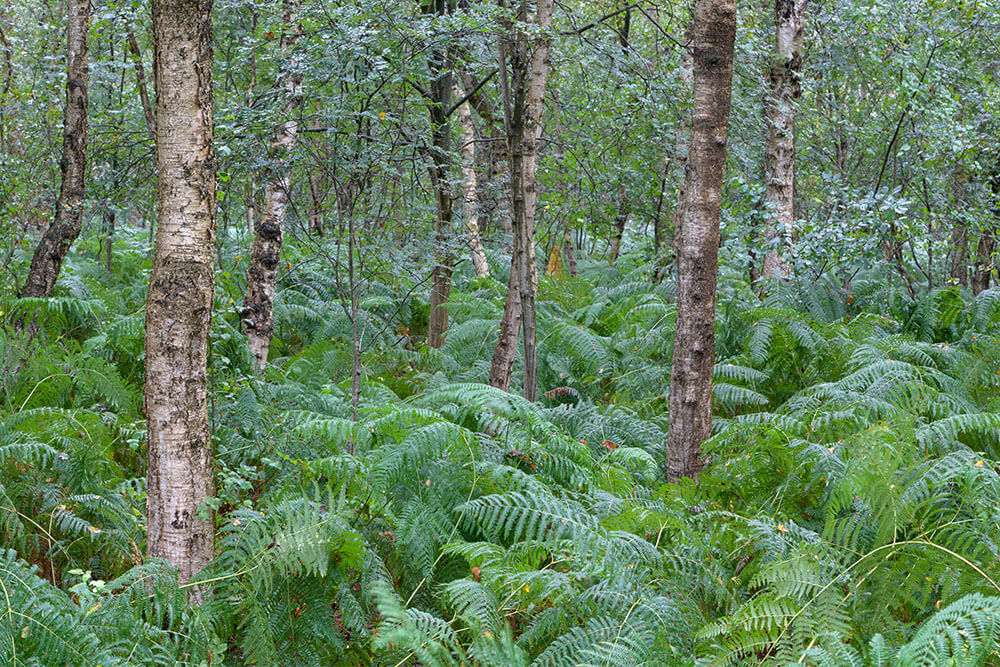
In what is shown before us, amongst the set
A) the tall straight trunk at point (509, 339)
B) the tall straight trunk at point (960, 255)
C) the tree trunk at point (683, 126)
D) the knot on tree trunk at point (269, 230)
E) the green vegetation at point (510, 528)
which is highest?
the tree trunk at point (683, 126)

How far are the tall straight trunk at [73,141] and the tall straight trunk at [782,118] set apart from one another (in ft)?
18.8

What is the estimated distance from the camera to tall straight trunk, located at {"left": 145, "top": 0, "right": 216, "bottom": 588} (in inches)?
107

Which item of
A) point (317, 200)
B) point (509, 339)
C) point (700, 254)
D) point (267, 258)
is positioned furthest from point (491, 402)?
point (267, 258)

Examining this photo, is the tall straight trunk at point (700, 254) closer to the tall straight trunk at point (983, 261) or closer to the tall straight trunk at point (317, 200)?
the tall straight trunk at point (317, 200)

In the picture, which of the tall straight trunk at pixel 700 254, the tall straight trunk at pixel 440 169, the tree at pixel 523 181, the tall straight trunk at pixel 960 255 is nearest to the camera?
the tall straight trunk at pixel 700 254

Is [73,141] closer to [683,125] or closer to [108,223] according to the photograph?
[108,223]

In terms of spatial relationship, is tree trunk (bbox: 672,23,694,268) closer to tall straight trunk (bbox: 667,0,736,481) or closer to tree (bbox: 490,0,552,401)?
tree (bbox: 490,0,552,401)

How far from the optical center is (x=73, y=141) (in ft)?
19.9

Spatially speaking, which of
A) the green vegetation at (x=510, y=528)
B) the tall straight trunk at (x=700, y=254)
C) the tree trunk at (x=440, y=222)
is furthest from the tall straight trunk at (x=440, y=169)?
the tall straight trunk at (x=700, y=254)

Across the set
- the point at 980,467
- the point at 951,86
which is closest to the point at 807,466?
the point at 980,467

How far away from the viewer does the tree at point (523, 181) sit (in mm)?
5387

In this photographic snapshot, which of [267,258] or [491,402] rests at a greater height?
[267,258]

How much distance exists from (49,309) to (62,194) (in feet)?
2.95

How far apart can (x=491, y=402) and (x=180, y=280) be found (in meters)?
1.60
